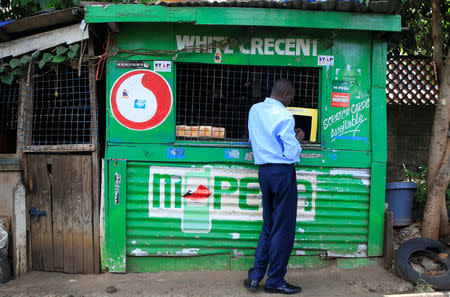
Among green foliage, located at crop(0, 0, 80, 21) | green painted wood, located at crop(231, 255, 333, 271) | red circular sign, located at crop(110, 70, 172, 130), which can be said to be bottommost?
green painted wood, located at crop(231, 255, 333, 271)

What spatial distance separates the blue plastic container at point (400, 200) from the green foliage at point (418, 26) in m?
2.29

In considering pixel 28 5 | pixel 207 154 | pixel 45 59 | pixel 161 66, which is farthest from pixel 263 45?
pixel 28 5

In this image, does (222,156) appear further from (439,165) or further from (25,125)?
(439,165)

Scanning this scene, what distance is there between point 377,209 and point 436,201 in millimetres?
774

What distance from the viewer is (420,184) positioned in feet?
18.4

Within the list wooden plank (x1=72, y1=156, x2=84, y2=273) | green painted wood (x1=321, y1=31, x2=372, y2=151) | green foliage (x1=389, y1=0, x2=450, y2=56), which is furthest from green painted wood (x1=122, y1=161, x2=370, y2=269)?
green foliage (x1=389, y1=0, x2=450, y2=56)

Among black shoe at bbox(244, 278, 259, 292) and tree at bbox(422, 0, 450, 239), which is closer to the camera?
black shoe at bbox(244, 278, 259, 292)

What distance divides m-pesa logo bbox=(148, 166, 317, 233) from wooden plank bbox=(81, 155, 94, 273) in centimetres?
77

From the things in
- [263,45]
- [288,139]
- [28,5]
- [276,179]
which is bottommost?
[276,179]

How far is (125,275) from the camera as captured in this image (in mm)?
4426

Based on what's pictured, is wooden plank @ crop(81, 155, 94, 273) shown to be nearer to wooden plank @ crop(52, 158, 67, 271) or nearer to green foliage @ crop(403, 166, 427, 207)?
wooden plank @ crop(52, 158, 67, 271)

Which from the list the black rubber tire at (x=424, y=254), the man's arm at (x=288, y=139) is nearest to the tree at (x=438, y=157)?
the black rubber tire at (x=424, y=254)

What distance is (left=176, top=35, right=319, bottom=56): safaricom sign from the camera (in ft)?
14.4

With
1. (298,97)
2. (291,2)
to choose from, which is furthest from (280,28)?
(298,97)
